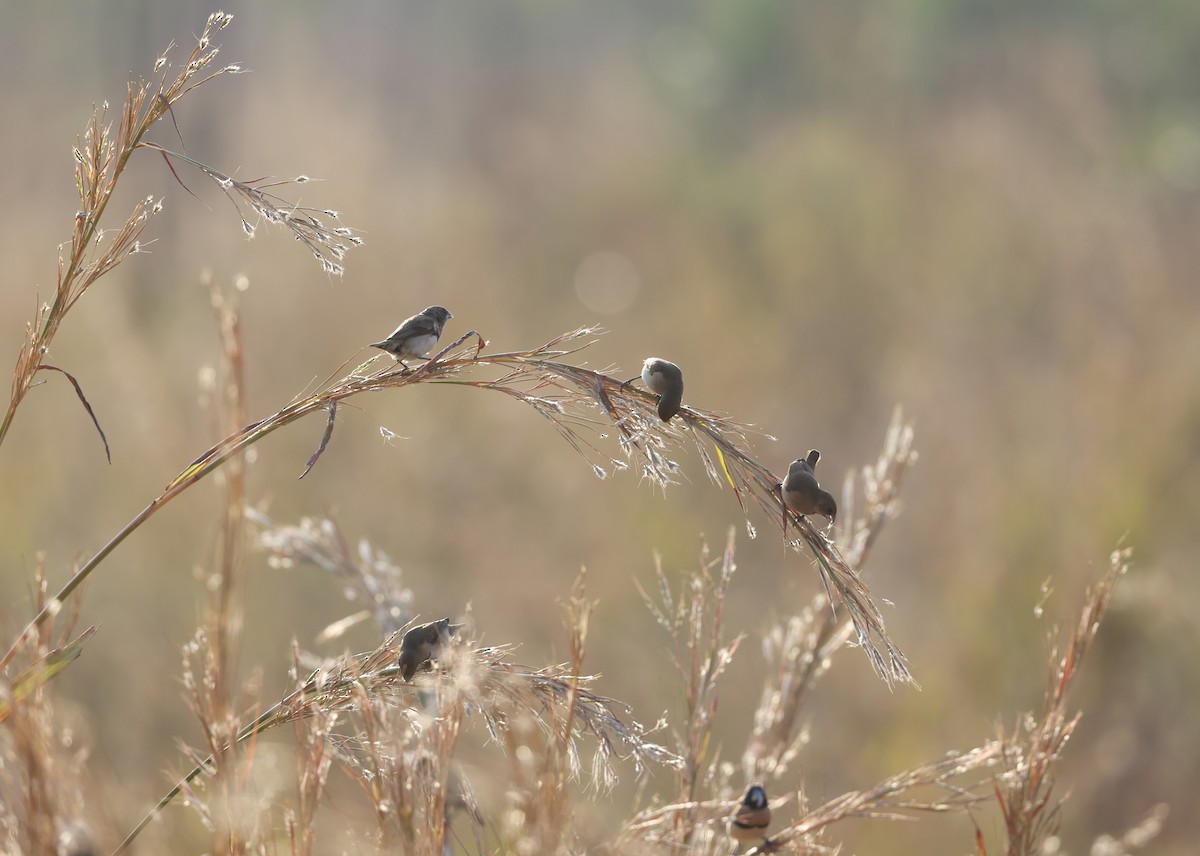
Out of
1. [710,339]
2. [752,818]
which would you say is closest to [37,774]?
[752,818]

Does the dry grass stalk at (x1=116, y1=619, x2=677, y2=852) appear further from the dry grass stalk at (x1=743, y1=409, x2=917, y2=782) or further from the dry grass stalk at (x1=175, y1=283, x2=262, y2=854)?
the dry grass stalk at (x1=743, y1=409, x2=917, y2=782)

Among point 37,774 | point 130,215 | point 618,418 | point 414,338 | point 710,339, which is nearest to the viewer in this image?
point 37,774

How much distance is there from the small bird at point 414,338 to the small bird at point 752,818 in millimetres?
615

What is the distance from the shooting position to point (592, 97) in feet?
37.0

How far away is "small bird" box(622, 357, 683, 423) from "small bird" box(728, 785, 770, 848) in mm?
432

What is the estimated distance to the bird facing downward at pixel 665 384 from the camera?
951mm

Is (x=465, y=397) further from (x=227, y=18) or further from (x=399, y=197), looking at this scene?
(x=227, y=18)

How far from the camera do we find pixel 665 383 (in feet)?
3.27

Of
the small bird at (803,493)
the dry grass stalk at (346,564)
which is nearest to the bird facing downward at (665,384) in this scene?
the small bird at (803,493)

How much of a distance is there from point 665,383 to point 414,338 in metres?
0.32

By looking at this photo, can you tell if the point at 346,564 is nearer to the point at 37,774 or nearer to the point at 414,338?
the point at 414,338

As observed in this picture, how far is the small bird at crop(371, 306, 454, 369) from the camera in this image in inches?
44.4

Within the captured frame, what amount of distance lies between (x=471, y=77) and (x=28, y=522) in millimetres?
8809

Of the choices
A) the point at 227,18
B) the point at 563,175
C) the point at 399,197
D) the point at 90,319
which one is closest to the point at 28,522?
the point at 90,319
